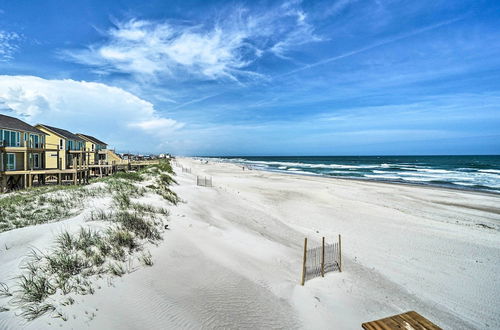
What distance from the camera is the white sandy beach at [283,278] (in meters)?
4.47

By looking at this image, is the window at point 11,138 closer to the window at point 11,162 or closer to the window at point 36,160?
the window at point 11,162

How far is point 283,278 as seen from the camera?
7039mm

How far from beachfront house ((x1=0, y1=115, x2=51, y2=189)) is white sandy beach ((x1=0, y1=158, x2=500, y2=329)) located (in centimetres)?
1791

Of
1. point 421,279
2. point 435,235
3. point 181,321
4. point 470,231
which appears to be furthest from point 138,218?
point 470,231

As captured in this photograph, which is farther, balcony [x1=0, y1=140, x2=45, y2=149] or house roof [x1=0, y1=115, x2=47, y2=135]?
house roof [x1=0, y1=115, x2=47, y2=135]

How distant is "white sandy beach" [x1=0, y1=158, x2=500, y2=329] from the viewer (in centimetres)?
447

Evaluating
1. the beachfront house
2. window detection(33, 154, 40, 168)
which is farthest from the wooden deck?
window detection(33, 154, 40, 168)

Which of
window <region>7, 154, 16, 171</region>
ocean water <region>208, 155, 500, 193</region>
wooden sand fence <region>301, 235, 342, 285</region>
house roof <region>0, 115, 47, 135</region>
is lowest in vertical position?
wooden sand fence <region>301, 235, 342, 285</region>

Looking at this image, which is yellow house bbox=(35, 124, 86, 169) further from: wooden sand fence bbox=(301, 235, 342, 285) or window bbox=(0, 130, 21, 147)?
wooden sand fence bbox=(301, 235, 342, 285)

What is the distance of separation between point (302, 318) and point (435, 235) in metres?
11.9

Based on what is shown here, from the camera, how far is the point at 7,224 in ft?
25.5

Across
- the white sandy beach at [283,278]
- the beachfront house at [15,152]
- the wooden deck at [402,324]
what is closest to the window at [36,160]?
the beachfront house at [15,152]

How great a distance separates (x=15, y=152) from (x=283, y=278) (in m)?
26.4

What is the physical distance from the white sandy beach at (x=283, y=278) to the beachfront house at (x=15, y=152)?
58.8 feet
